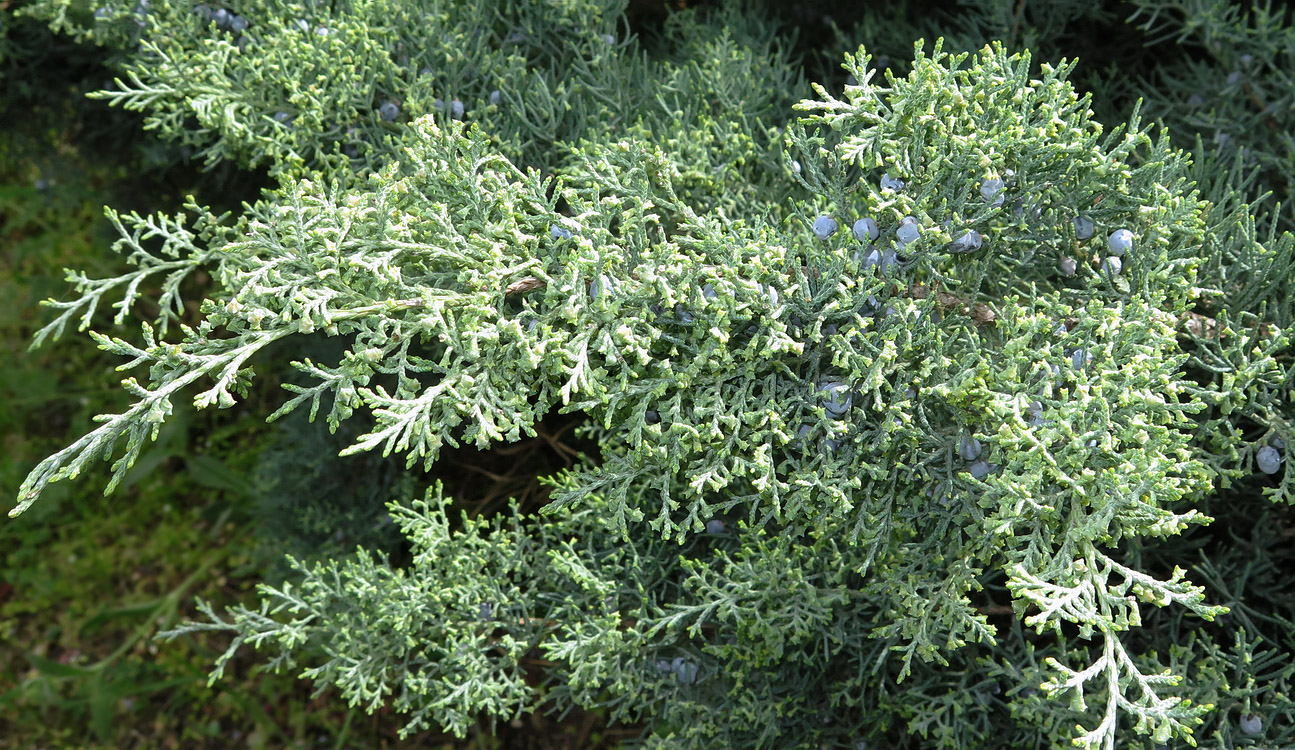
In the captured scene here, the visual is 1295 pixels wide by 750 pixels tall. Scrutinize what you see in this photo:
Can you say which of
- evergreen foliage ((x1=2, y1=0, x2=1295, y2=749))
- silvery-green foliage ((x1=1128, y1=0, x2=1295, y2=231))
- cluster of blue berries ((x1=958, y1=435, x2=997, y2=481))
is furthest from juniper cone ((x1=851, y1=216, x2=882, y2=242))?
silvery-green foliage ((x1=1128, y1=0, x2=1295, y2=231))

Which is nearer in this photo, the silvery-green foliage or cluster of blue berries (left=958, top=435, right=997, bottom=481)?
cluster of blue berries (left=958, top=435, right=997, bottom=481)

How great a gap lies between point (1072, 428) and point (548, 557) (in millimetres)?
1211

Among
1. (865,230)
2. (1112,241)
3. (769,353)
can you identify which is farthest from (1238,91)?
(769,353)

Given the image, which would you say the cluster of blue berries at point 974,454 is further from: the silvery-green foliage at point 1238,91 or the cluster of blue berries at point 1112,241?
the silvery-green foliage at point 1238,91

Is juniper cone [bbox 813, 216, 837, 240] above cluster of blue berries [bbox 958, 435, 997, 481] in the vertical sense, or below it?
above

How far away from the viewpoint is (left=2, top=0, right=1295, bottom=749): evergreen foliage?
4.12 feet

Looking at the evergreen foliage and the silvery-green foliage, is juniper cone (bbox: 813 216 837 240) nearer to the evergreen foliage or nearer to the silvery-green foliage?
the evergreen foliage

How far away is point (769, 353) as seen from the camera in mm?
1293

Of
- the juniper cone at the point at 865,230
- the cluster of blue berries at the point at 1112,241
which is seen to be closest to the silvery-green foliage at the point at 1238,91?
the cluster of blue berries at the point at 1112,241

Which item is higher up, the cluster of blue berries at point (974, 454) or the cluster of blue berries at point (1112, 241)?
the cluster of blue berries at point (1112, 241)

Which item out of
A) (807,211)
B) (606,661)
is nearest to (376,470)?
(606,661)

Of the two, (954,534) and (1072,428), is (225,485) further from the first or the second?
(1072,428)

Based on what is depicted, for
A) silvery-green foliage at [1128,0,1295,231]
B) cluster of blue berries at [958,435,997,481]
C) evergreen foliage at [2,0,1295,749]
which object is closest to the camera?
evergreen foliage at [2,0,1295,749]

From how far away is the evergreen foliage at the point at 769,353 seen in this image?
126cm
